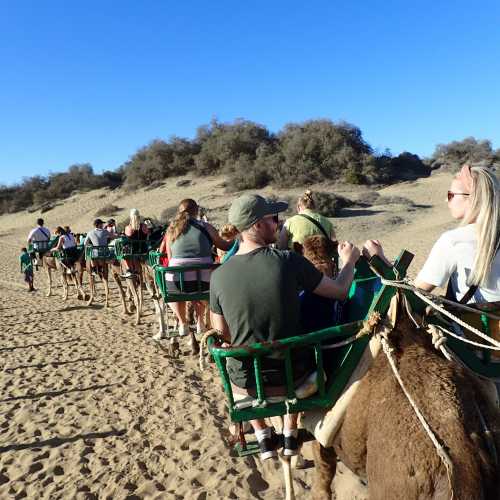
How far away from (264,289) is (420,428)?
3.12 ft

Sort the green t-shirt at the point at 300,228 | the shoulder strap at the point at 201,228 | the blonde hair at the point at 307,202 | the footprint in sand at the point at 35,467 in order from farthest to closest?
the shoulder strap at the point at 201,228 < the blonde hair at the point at 307,202 < the footprint in sand at the point at 35,467 < the green t-shirt at the point at 300,228

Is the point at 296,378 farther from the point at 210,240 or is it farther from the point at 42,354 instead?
the point at 42,354

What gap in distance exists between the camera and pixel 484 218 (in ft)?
7.72

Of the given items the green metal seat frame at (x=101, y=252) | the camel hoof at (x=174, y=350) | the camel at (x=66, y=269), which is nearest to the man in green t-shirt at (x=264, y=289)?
the camel hoof at (x=174, y=350)

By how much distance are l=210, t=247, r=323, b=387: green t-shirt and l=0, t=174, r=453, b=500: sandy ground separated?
2034mm

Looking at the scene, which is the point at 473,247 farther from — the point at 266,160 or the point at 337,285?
the point at 266,160

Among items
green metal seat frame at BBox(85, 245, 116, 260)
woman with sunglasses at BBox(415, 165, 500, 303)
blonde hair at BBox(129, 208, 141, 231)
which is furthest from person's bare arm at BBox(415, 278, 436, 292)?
green metal seat frame at BBox(85, 245, 116, 260)

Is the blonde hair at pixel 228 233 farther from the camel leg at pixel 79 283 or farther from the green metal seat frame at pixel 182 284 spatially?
the camel leg at pixel 79 283

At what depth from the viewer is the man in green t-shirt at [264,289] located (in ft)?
8.17

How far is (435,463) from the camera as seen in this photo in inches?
73.6

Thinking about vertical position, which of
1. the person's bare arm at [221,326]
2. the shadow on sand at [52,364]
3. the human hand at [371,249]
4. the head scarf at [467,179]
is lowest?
the shadow on sand at [52,364]

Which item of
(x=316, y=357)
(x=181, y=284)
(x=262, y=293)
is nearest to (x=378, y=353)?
(x=316, y=357)

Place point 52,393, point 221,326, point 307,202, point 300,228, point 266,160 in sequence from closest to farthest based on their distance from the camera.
→ point 221,326
point 300,228
point 307,202
point 52,393
point 266,160

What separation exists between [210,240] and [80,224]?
33.7 metres
